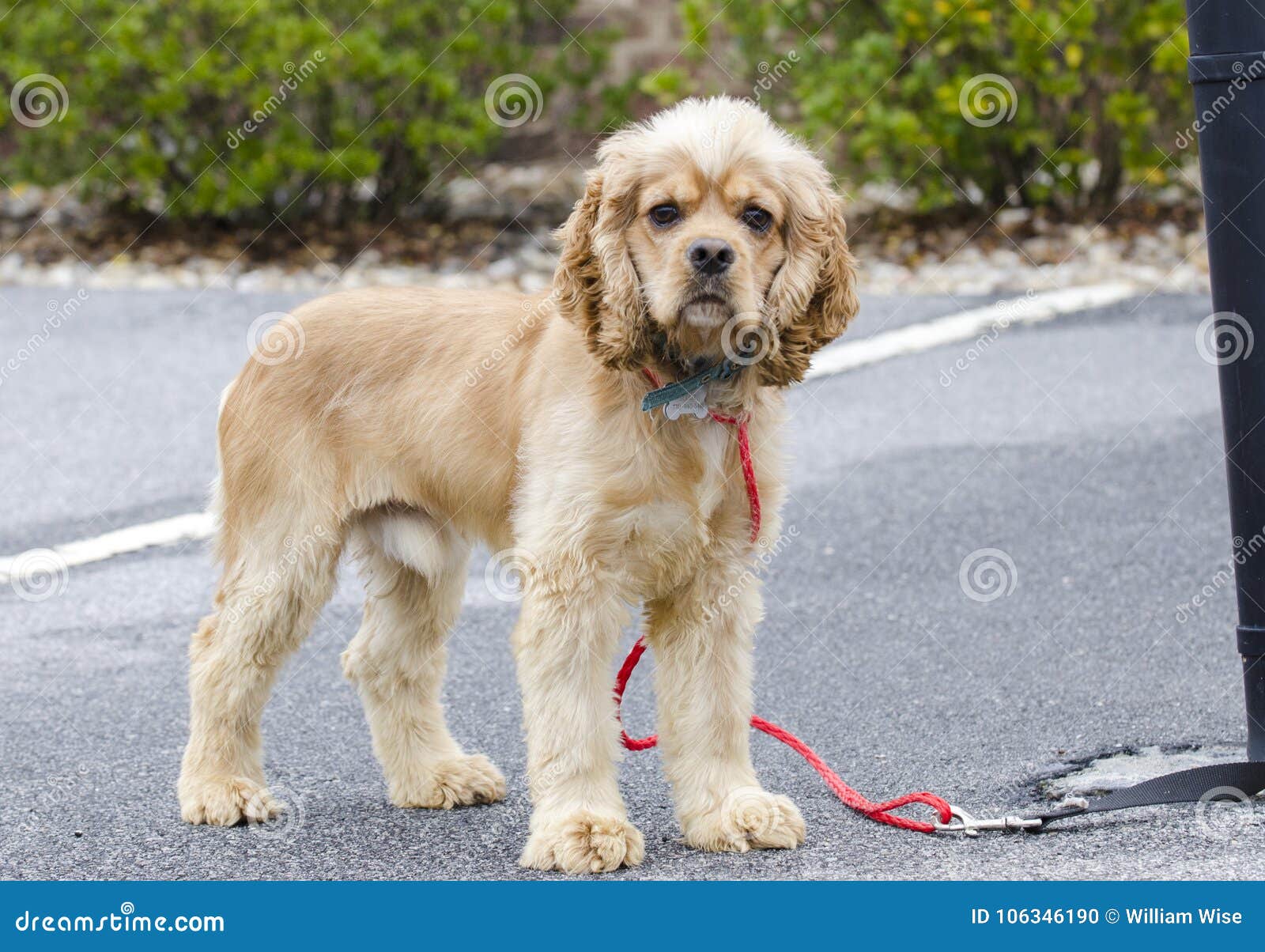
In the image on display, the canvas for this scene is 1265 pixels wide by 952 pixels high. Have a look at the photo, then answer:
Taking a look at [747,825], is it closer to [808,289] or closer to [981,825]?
[981,825]

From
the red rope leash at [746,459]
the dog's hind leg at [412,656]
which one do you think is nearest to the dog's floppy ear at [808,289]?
the red rope leash at [746,459]

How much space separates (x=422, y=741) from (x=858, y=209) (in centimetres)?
977

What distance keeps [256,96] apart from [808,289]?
957cm

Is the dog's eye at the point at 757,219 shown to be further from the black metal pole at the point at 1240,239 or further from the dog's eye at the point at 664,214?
the black metal pole at the point at 1240,239

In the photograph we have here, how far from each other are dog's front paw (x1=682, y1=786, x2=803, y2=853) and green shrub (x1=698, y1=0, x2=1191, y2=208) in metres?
8.64

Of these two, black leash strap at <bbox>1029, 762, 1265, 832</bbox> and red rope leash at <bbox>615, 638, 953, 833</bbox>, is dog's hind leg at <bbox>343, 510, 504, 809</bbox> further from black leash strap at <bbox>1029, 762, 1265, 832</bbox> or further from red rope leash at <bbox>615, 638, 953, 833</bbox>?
black leash strap at <bbox>1029, 762, 1265, 832</bbox>

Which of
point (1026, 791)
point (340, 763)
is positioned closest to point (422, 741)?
point (340, 763)

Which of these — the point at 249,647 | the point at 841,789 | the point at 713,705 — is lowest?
the point at 841,789

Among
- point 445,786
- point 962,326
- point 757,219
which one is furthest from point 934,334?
point 757,219

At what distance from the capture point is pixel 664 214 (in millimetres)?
4133

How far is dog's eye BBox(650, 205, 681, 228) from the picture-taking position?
412 centimetres

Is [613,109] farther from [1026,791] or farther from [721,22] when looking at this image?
[1026,791]

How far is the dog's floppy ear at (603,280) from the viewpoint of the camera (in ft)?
13.6

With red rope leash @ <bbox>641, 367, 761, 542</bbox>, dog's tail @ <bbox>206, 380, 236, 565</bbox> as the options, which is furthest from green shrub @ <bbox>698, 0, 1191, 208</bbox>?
red rope leash @ <bbox>641, 367, 761, 542</bbox>
